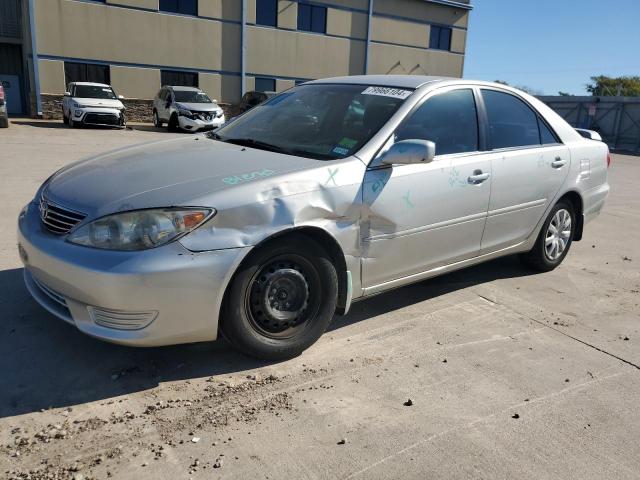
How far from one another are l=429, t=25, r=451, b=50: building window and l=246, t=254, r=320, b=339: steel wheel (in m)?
33.3

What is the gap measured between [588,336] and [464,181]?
1402 mm

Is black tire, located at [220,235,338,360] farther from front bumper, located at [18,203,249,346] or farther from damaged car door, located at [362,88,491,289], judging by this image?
damaged car door, located at [362,88,491,289]

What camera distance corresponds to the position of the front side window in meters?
3.87

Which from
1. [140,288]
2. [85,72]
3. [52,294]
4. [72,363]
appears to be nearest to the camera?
[140,288]

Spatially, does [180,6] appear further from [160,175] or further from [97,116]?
[160,175]

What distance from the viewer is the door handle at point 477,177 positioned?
4.10 m

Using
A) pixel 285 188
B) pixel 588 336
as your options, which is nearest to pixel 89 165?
pixel 285 188

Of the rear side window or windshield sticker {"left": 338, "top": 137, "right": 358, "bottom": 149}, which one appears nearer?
windshield sticker {"left": 338, "top": 137, "right": 358, "bottom": 149}

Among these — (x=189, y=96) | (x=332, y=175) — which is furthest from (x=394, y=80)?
(x=189, y=96)

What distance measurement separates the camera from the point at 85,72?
24781 millimetres

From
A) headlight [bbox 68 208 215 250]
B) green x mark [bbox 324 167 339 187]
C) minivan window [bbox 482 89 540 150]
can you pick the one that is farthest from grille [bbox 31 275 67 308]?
minivan window [bbox 482 89 540 150]

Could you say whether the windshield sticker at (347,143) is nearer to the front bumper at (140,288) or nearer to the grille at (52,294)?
the front bumper at (140,288)

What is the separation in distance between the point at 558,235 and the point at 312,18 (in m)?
27.1

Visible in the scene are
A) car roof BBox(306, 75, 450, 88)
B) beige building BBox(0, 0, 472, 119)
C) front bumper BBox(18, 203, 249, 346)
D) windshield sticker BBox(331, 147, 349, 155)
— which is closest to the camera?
front bumper BBox(18, 203, 249, 346)
